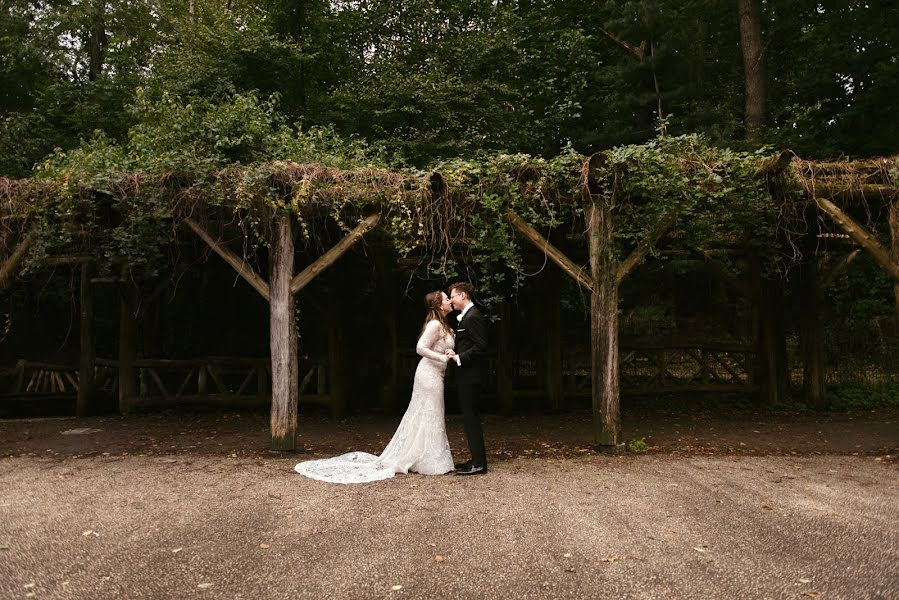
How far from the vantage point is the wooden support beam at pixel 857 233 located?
7.78 m

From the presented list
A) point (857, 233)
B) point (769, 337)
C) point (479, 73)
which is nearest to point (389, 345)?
point (479, 73)

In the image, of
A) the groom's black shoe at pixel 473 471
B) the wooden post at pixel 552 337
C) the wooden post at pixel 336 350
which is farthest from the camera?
the wooden post at pixel 552 337

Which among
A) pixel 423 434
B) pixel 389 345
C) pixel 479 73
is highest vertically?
pixel 479 73

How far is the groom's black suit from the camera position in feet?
21.9

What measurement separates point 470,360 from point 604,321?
2.01 metres

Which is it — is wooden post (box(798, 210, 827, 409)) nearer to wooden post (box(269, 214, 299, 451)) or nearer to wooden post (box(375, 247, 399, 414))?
wooden post (box(375, 247, 399, 414))

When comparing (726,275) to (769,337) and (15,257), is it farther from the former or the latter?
(15,257)

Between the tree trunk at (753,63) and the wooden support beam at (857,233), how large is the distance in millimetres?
7073

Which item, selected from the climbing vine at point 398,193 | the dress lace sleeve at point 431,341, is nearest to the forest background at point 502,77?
the climbing vine at point 398,193

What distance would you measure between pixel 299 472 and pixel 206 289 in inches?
368

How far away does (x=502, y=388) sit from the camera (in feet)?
41.9

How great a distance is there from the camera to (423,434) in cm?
699

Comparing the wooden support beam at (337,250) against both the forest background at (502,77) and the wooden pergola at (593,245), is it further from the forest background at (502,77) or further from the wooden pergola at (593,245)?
the forest background at (502,77)

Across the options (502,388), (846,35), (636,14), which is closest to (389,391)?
(502,388)
